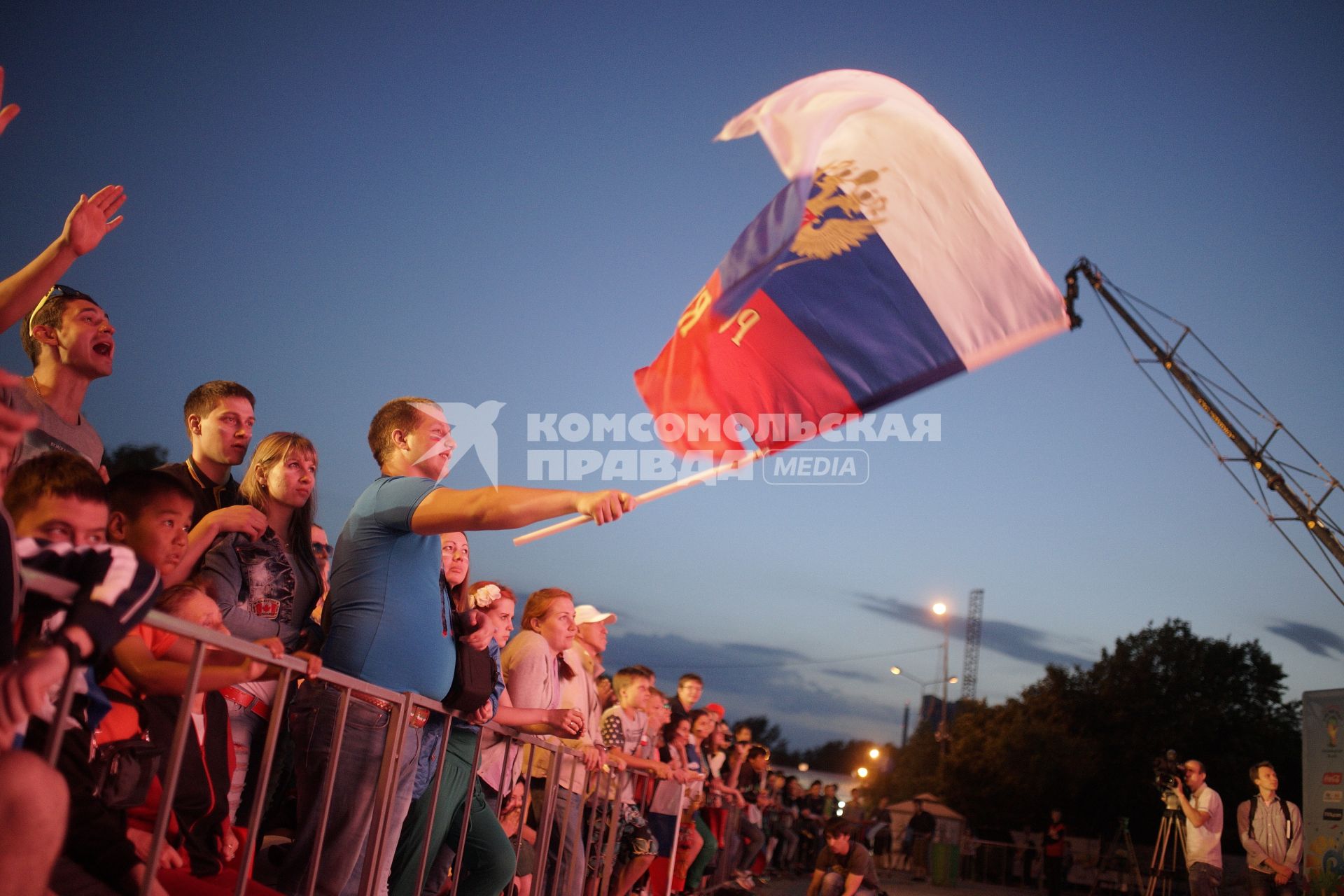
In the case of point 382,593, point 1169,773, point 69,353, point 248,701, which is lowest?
point 248,701

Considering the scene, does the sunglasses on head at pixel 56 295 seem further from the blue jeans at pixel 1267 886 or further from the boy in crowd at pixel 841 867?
the blue jeans at pixel 1267 886

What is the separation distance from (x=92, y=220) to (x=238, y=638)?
195 cm

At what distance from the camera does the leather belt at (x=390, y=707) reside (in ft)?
11.4

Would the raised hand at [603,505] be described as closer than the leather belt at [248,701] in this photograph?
Yes

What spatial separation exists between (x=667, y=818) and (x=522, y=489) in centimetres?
609

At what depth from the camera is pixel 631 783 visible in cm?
780

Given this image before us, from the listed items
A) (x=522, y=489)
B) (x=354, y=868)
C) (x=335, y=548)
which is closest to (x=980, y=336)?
(x=522, y=489)

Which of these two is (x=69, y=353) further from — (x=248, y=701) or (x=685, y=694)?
(x=685, y=694)

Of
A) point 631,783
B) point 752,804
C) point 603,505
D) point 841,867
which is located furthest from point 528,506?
point 752,804

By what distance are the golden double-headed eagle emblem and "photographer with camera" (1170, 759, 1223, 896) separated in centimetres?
858

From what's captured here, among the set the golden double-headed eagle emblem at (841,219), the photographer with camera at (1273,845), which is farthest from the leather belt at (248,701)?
the photographer with camera at (1273,845)

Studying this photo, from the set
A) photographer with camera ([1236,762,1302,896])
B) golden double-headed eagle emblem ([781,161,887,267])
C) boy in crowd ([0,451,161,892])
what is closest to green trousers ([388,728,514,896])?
boy in crowd ([0,451,161,892])

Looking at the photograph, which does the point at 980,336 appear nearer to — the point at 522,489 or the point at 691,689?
the point at 522,489

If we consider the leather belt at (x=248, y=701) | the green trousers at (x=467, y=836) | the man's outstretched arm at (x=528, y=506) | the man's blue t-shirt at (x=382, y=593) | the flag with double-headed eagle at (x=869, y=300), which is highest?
the flag with double-headed eagle at (x=869, y=300)
